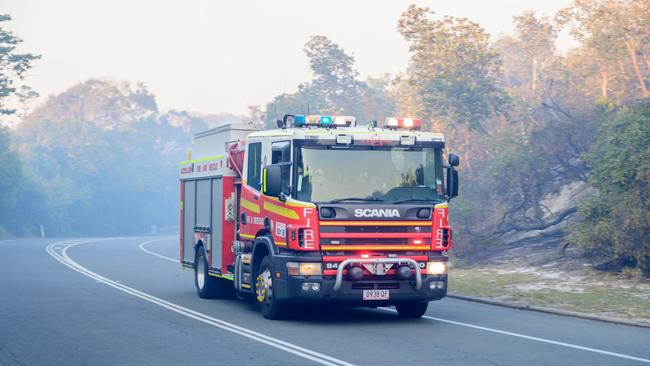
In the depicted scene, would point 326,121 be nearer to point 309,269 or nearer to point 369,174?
point 369,174

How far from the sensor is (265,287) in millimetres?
14766

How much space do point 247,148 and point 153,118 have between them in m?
117

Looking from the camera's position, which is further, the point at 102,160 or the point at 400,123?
the point at 102,160

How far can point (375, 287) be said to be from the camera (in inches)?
546

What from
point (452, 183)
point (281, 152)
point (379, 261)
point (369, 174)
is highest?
point (281, 152)

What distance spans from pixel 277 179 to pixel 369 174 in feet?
4.83

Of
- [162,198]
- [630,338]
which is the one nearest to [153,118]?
[162,198]

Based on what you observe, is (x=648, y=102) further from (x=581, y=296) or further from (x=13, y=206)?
(x=13, y=206)

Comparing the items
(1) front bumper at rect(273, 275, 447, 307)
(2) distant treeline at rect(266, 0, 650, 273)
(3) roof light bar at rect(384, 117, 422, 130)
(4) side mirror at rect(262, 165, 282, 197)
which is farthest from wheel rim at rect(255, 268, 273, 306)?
(2) distant treeline at rect(266, 0, 650, 273)

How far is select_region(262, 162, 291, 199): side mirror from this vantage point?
1365cm

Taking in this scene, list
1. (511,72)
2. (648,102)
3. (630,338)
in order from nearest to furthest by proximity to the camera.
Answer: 1. (630,338)
2. (648,102)
3. (511,72)

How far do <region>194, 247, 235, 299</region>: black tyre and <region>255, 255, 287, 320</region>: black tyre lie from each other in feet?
11.2

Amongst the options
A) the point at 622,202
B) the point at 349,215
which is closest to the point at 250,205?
the point at 349,215

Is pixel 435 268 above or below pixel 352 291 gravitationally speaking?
above
